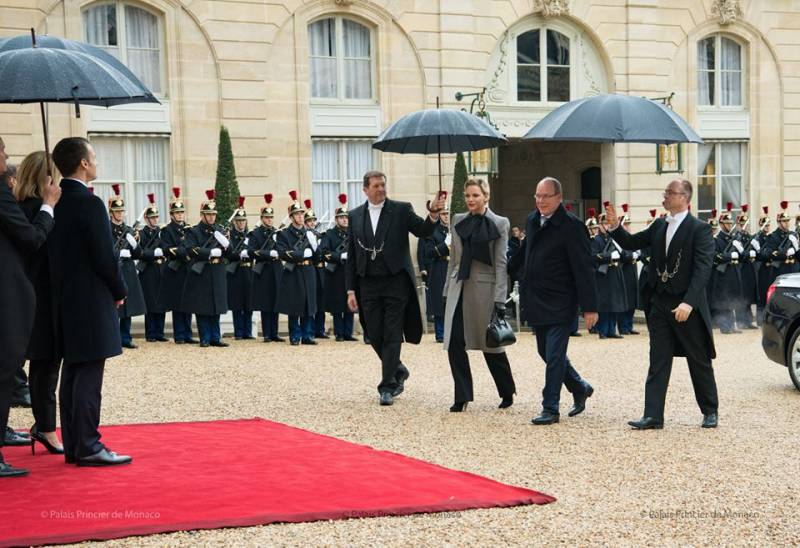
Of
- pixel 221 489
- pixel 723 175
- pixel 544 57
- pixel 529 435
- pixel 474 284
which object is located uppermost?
pixel 544 57

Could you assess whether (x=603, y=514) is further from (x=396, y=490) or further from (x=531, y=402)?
(x=531, y=402)

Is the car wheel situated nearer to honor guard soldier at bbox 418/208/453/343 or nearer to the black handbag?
the black handbag

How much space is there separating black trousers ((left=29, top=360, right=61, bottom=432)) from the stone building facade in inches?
507

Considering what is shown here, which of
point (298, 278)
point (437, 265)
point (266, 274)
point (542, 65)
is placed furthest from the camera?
point (542, 65)

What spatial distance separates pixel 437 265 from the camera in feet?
59.9

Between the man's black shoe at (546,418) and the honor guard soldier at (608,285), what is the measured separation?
28.7 ft

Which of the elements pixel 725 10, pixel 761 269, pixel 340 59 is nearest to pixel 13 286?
pixel 761 269

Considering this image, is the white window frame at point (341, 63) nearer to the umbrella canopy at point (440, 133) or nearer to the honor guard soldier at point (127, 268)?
the honor guard soldier at point (127, 268)

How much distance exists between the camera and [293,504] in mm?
6617

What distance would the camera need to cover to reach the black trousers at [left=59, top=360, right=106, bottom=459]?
7.59 meters

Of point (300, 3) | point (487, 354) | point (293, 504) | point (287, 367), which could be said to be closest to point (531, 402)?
point (487, 354)

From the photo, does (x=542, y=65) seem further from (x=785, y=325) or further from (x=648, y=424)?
(x=648, y=424)

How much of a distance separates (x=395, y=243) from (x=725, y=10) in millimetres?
17635

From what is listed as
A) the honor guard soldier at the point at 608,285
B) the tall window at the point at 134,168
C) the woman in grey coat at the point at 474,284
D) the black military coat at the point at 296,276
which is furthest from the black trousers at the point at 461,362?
the tall window at the point at 134,168
